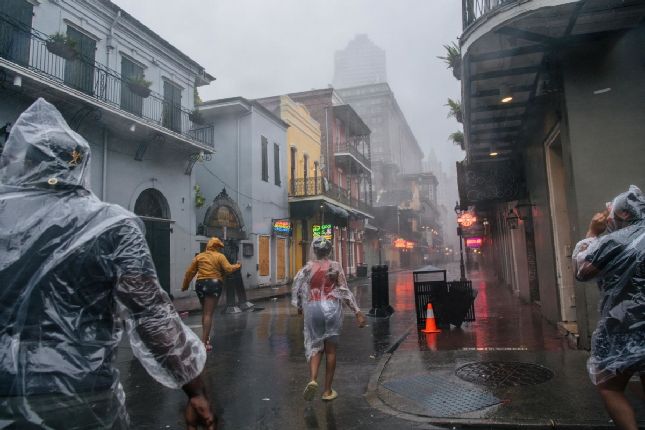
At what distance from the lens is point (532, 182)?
9609 millimetres

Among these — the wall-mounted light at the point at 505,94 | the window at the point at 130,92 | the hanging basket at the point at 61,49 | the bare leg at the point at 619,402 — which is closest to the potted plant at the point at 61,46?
the hanging basket at the point at 61,49

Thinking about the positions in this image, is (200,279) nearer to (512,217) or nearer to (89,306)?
(89,306)

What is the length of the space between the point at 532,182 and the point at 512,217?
2410mm

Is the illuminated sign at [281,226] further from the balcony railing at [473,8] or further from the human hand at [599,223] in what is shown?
the human hand at [599,223]

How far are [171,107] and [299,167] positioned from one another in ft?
37.6

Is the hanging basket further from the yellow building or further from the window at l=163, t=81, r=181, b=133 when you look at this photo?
the yellow building

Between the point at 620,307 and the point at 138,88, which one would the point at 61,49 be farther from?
the point at 620,307

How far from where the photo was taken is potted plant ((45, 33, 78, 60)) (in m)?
11.3

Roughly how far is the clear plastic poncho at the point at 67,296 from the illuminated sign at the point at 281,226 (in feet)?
69.9

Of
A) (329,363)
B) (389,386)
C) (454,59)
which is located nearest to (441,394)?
(389,386)

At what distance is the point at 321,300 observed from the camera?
485cm

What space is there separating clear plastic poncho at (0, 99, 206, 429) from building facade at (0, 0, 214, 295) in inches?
406

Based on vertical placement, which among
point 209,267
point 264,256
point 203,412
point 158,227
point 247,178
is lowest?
point 203,412

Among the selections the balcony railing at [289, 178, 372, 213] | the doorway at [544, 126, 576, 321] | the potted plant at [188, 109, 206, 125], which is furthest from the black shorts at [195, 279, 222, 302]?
the balcony railing at [289, 178, 372, 213]
